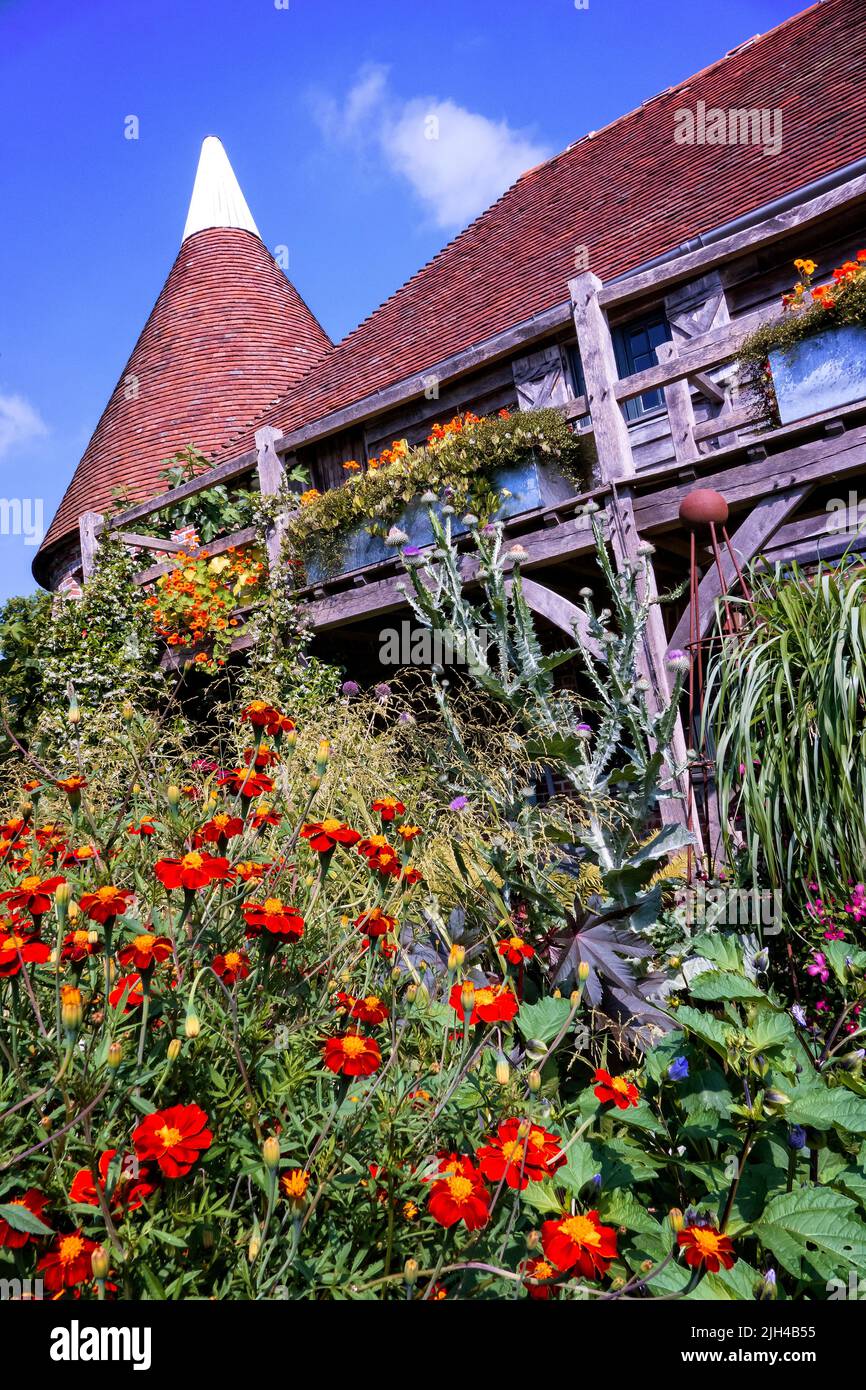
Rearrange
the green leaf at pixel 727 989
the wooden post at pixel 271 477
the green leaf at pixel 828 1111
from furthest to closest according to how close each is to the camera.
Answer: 1. the wooden post at pixel 271 477
2. the green leaf at pixel 727 989
3. the green leaf at pixel 828 1111

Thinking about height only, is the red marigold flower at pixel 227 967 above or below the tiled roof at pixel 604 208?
below

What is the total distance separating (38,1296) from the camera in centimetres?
101

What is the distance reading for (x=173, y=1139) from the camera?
999 millimetres

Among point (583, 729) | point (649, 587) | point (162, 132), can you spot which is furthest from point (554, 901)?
point (162, 132)

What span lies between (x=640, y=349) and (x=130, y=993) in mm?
8969

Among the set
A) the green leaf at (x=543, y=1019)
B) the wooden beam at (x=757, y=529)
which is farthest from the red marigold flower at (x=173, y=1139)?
the wooden beam at (x=757, y=529)

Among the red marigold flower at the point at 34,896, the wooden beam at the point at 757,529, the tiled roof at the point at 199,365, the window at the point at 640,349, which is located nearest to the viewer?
the red marigold flower at the point at 34,896

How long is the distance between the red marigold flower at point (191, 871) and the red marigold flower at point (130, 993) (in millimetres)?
167

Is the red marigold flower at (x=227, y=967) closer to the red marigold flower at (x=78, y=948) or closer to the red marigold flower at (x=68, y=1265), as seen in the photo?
the red marigold flower at (x=78, y=948)

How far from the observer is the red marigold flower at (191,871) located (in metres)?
1.24

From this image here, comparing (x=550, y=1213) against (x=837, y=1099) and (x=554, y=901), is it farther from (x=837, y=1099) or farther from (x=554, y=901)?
(x=554, y=901)
